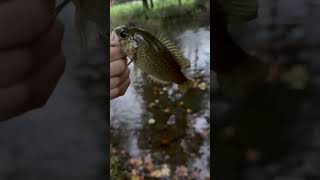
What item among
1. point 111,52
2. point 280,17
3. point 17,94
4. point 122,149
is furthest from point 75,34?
point 280,17

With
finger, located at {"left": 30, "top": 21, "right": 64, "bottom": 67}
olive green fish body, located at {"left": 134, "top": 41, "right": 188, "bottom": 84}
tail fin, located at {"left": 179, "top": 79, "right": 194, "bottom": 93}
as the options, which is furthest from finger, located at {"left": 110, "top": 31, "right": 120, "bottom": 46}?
tail fin, located at {"left": 179, "top": 79, "right": 194, "bottom": 93}

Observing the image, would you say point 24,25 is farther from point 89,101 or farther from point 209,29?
point 209,29

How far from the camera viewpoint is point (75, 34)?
2.50 m

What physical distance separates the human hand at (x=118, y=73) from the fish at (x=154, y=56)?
33 millimetres

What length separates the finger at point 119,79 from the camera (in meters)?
2.58

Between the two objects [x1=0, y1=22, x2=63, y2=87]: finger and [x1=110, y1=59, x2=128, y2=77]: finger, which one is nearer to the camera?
[x1=0, y1=22, x2=63, y2=87]: finger

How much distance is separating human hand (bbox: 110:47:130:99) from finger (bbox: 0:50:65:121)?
23 centimetres

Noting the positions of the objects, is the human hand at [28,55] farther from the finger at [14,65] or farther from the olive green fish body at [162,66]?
the olive green fish body at [162,66]

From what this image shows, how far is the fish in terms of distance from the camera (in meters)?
2.58

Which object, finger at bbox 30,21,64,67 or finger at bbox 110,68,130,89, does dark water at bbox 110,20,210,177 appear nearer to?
finger at bbox 110,68,130,89

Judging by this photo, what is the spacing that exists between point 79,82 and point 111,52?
0.20m

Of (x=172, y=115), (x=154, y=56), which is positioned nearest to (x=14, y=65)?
(x=154, y=56)

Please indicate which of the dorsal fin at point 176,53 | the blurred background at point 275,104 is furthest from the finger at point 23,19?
the blurred background at point 275,104

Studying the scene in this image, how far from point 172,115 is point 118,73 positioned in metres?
0.32
